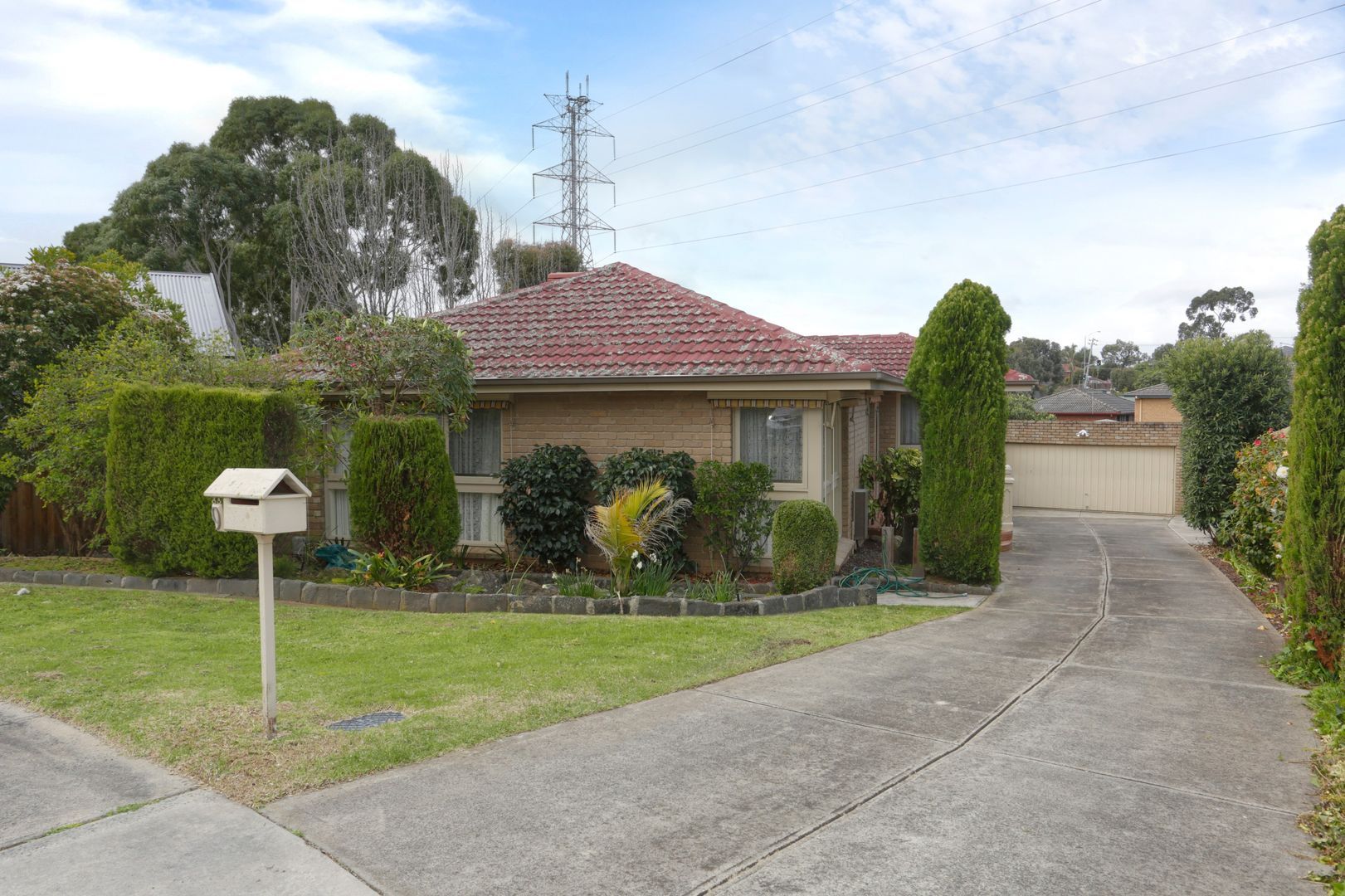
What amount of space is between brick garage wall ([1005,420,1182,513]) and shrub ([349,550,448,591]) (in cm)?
1665

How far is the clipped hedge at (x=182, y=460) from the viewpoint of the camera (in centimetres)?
1109

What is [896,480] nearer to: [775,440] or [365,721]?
[775,440]

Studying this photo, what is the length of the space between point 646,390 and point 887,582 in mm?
4000

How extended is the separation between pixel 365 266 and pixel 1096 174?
22.3 m

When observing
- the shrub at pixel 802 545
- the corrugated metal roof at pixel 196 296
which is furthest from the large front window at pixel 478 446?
the corrugated metal roof at pixel 196 296

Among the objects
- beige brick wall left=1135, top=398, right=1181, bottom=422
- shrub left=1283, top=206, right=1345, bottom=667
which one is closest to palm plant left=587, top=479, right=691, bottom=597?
shrub left=1283, top=206, right=1345, bottom=667

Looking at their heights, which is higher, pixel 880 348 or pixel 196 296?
pixel 196 296

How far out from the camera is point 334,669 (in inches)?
294

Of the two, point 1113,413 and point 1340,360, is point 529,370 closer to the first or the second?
point 1340,360

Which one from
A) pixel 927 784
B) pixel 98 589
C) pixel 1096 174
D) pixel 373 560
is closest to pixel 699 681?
pixel 927 784

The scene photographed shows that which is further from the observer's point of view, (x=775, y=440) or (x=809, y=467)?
(x=775, y=440)

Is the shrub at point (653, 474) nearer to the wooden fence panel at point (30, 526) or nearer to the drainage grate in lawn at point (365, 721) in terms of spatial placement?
the drainage grate in lawn at point (365, 721)

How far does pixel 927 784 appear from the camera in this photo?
5.12 meters

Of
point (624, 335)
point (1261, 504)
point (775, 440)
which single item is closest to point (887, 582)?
point (775, 440)
